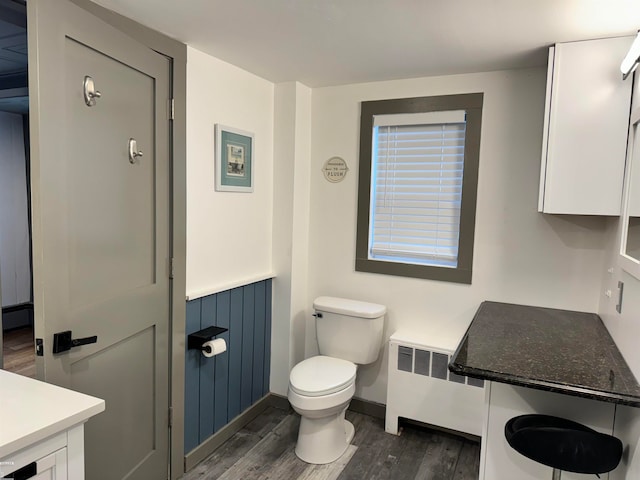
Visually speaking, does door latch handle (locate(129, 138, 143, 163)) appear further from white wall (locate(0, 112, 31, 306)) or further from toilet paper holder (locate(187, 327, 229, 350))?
white wall (locate(0, 112, 31, 306))

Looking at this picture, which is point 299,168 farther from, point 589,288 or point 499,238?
point 589,288

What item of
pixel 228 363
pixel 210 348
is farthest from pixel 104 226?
pixel 228 363

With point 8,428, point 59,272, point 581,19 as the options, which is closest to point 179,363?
point 59,272

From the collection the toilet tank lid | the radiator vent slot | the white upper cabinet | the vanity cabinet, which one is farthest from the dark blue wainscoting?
the white upper cabinet

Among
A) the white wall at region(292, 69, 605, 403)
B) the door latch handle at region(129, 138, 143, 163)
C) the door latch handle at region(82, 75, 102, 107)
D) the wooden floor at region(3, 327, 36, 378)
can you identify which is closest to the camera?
the door latch handle at region(82, 75, 102, 107)

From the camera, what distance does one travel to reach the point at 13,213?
424 cm

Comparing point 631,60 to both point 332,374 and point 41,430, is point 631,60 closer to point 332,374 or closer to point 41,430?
point 332,374

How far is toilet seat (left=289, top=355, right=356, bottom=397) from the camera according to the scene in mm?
2352

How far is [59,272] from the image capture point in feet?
5.07

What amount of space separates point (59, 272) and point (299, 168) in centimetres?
173

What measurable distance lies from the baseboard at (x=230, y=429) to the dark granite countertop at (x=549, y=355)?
1.56 metres

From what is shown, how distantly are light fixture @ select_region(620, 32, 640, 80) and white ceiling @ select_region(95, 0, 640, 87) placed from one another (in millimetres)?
158

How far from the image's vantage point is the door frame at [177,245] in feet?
6.92

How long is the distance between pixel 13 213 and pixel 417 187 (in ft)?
12.8
